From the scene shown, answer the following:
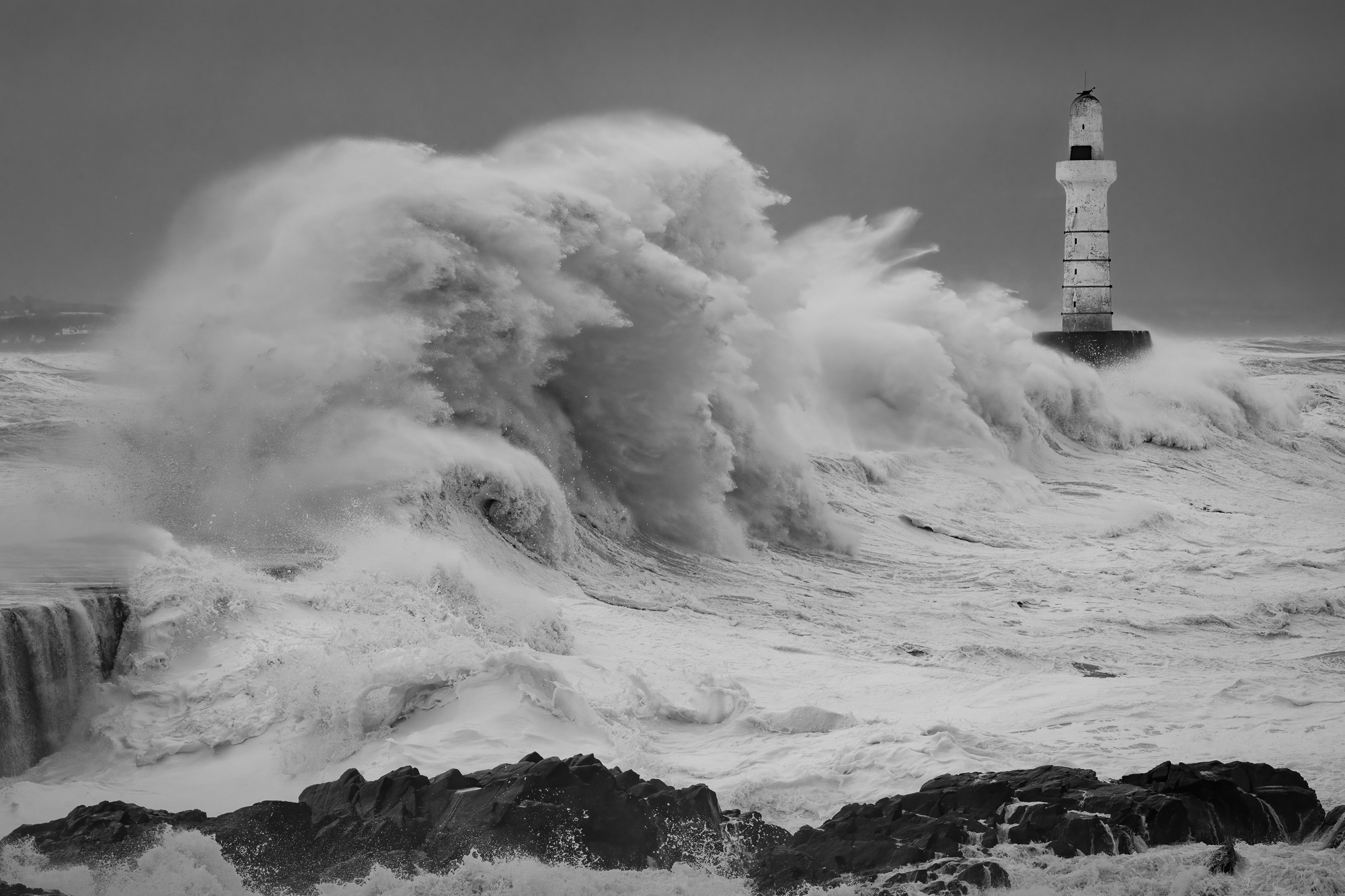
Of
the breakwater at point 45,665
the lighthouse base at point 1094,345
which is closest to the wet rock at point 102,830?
the breakwater at point 45,665

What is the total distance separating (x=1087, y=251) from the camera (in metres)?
27.3

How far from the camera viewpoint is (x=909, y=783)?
6328 millimetres

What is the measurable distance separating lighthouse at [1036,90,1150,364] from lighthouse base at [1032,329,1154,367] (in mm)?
14

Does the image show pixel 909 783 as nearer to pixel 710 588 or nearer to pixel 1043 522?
pixel 710 588

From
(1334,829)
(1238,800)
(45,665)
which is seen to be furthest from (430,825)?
(1334,829)

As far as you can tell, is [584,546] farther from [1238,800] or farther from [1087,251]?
[1087,251]

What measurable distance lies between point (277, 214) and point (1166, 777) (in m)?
10.7

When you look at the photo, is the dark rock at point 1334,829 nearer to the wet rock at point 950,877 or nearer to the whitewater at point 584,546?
the whitewater at point 584,546

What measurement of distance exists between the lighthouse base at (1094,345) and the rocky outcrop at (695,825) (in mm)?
21577

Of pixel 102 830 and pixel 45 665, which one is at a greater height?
pixel 45 665

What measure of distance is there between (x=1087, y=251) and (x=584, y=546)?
61.3 feet

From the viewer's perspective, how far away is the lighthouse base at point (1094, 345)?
26594 mm

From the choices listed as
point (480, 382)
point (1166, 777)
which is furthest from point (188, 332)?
point (1166, 777)

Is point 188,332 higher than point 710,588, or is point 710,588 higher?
point 188,332
